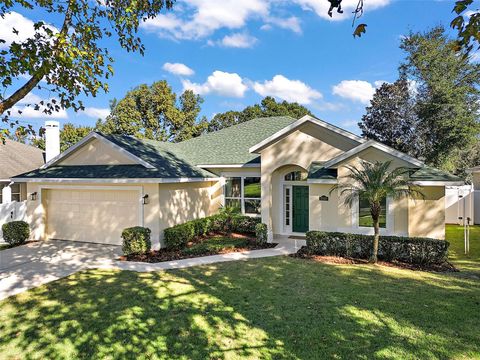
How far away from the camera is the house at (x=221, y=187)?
1159 cm

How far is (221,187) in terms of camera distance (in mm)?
17578

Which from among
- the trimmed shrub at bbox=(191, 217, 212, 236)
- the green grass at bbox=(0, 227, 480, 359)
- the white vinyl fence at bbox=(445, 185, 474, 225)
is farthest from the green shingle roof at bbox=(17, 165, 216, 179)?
the white vinyl fence at bbox=(445, 185, 474, 225)

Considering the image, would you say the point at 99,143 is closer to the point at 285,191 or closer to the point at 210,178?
the point at 210,178

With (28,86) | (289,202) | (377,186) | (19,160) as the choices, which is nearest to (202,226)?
(289,202)

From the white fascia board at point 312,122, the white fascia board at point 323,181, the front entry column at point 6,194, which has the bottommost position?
the front entry column at point 6,194

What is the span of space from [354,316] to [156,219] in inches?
346

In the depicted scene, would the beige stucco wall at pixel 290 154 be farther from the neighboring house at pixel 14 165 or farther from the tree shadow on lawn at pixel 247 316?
the neighboring house at pixel 14 165

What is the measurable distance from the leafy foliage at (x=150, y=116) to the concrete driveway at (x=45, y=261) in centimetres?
2691

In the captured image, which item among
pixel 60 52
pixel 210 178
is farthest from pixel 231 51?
pixel 60 52

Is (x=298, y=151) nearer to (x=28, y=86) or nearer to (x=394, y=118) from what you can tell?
(x=28, y=86)

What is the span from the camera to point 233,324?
5.98 metres

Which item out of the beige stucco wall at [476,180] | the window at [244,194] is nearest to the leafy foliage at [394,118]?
the beige stucco wall at [476,180]

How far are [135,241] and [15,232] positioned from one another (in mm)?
6604

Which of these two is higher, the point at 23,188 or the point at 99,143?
the point at 99,143
